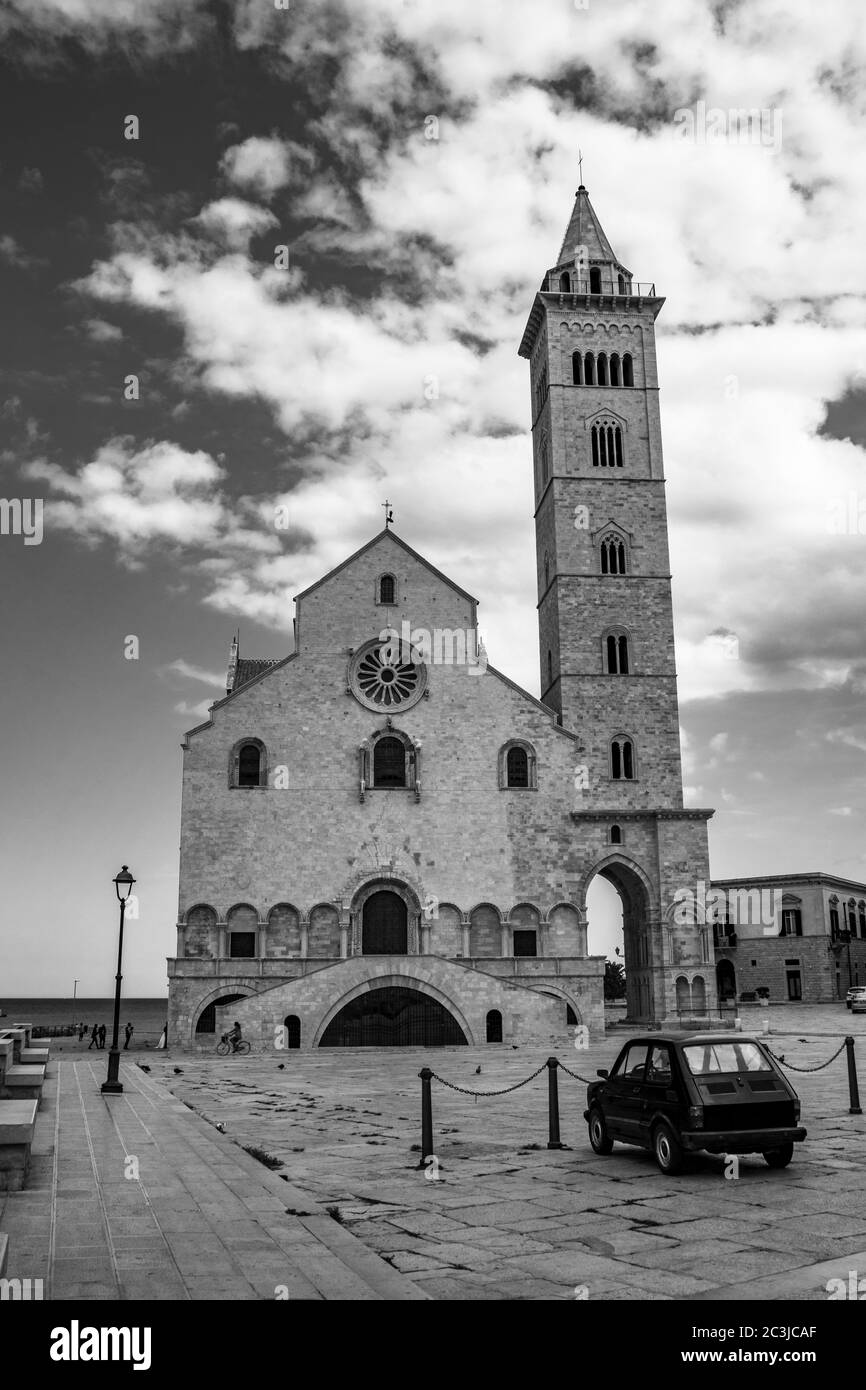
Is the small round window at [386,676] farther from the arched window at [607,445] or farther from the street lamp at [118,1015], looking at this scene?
the street lamp at [118,1015]

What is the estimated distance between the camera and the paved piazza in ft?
26.3

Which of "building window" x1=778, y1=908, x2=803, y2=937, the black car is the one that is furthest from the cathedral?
"building window" x1=778, y1=908, x2=803, y2=937

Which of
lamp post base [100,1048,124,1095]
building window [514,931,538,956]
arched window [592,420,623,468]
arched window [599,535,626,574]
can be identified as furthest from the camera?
arched window [592,420,623,468]

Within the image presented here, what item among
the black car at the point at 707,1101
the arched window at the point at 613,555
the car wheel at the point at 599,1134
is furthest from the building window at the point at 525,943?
the black car at the point at 707,1101

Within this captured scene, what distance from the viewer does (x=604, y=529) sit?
49.6 m

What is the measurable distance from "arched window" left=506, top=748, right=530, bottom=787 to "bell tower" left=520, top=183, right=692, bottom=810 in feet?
10.2

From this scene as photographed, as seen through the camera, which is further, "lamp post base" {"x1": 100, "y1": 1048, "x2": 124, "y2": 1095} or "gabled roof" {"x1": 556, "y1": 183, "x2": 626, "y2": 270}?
"gabled roof" {"x1": 556, "y1": 183, "x2": 626, "y2": 270}

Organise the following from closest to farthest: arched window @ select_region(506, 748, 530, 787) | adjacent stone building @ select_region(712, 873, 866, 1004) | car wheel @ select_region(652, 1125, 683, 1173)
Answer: car wheel @ select_region(652, 1125, 683, 1173) < arched window @ select_region(506, 748, 530, 787) < adjacent stone building @ select_region(712, 873, 866, 1004)

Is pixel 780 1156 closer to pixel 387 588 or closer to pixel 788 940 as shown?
pixel 387 588

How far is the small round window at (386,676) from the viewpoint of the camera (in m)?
44.1

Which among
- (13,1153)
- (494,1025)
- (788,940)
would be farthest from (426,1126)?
(788,940)

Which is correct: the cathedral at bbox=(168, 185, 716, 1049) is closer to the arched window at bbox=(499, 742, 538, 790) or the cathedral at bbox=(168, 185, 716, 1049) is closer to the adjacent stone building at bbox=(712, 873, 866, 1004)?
the arched window at bbox=(499, 742, 538, 790)

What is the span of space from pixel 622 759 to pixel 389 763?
32.6ft

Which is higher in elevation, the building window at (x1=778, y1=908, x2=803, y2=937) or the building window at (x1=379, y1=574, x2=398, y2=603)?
the building window at (x1=379, y1=574, x2=398, y2=603)
